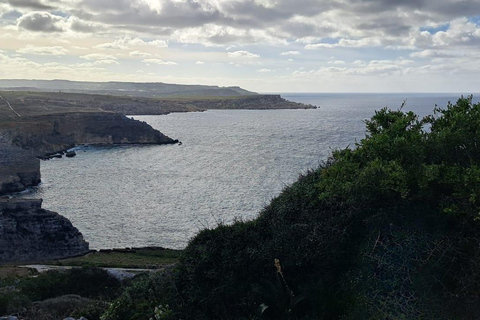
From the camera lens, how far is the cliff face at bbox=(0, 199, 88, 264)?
4219 centimetres

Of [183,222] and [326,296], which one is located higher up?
[326,296]

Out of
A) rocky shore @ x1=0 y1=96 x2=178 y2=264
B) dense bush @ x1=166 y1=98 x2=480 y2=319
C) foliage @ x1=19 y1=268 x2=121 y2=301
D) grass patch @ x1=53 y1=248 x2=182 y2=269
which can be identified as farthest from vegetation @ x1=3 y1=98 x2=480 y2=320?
rocky shore @ x1=0 y1=96 x2=178 y2=264

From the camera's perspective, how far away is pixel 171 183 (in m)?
74.0

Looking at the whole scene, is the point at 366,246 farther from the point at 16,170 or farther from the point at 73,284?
the point at 16,170

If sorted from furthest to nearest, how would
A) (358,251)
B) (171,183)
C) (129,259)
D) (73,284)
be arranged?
1. (171,183)
2. (129,259)
3. (73,284)
4. (358,251)

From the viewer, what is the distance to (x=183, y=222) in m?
53.5

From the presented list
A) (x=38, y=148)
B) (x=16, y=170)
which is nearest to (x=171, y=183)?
(x=16, y=170)

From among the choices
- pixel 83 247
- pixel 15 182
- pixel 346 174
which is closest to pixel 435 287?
pixel 346 174

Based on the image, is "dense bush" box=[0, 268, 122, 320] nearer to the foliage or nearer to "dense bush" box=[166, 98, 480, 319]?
the foliage

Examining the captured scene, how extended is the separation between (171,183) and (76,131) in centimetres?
6153

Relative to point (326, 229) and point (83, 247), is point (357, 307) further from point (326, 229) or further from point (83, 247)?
point (83, 247)

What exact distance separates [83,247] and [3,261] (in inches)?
276

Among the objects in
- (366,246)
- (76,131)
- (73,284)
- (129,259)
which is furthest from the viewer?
(76,131)

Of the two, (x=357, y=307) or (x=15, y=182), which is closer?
(x=357, y=307)
